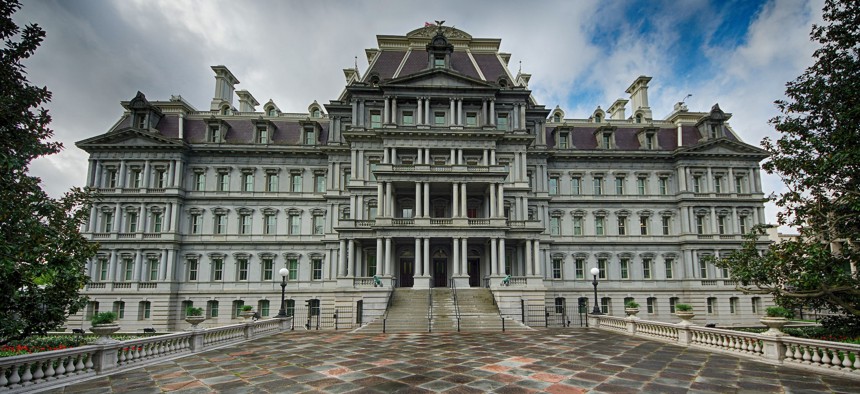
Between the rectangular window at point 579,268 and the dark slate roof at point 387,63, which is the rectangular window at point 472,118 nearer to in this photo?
the dark slate roof at point 387,63

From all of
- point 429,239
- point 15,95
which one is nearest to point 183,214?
point 429,239

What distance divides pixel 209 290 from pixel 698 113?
151ft

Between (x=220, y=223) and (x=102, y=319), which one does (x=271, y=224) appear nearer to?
(x=220, y=223)

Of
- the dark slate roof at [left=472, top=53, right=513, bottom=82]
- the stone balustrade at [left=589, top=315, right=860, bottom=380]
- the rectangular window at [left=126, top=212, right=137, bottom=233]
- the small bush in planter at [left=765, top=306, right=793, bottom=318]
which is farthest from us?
the dark slate roof at [left=472, top=53, right=513, bottom=82]

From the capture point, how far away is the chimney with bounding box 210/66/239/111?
42097 millimetres

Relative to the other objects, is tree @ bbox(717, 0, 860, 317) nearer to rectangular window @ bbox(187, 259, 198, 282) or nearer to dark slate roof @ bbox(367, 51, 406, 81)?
dark slate roof @ bbox(367, 51, 406, 81)

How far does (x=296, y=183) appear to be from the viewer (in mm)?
37844

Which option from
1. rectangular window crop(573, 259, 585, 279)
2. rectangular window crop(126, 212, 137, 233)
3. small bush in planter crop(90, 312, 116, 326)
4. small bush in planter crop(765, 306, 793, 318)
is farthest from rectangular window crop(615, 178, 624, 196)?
rectangular window crop(126, 212, 137, 233)

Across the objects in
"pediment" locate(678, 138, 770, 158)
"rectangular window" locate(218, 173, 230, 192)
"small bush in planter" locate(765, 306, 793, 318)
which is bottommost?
"small bush in planter" locate(765, 306, 793, 318)

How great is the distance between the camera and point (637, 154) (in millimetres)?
38281

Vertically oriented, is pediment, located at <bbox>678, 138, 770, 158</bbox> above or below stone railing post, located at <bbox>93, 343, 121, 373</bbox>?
above

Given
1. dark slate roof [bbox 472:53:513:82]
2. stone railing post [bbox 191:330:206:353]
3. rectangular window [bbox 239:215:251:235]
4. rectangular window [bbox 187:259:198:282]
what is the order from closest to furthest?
stone railing post [bbox 191:330:206:353], rectangular window [bbox 187:259:198:282], rectangular window [bbox 239:215:251:235], dark slate roof [bbox 472:53:513:82]

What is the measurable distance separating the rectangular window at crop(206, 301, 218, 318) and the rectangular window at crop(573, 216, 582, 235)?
30243 mm

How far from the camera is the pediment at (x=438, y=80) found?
34531mm
